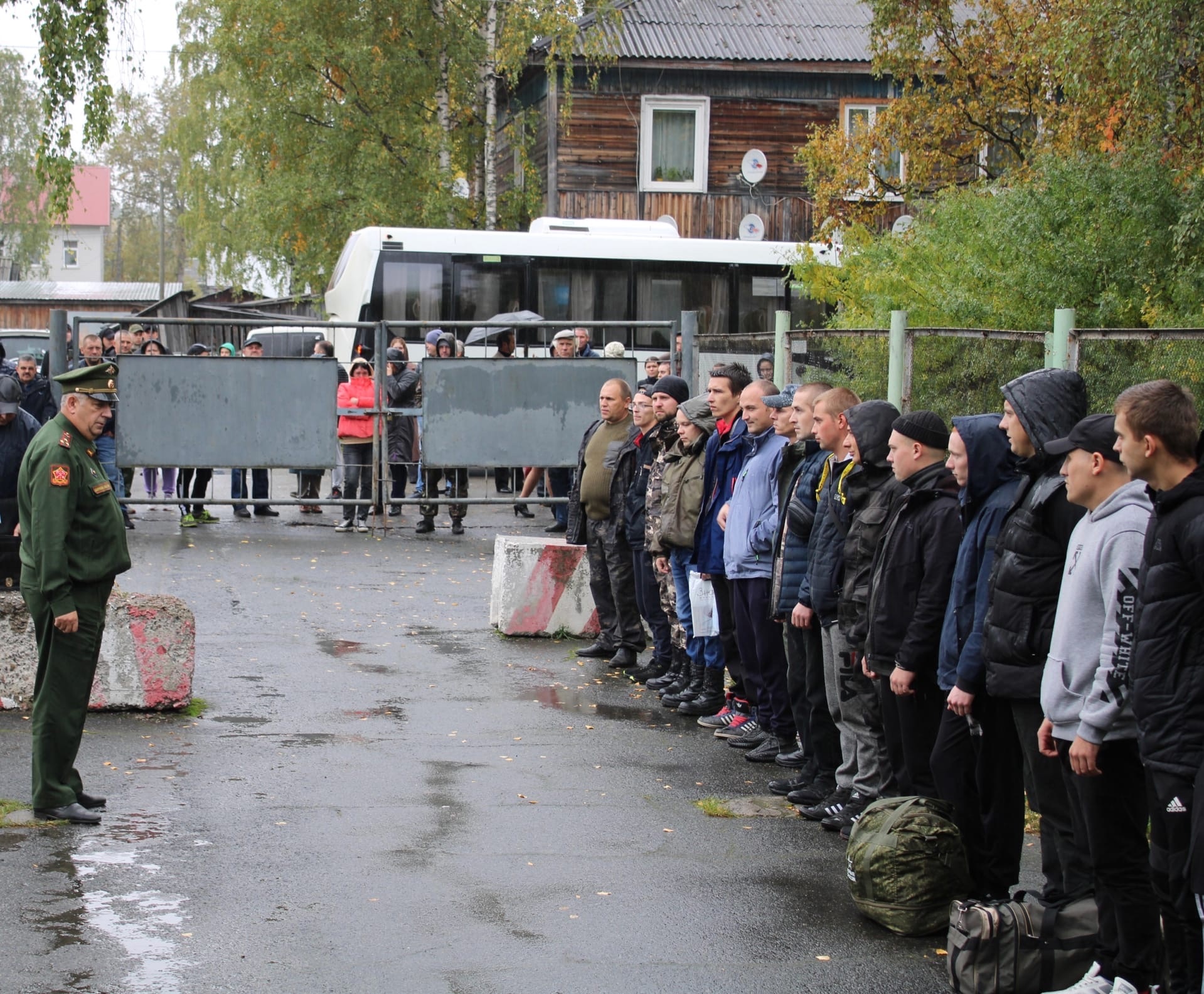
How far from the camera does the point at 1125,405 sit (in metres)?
4.56

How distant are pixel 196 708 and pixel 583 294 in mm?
17937

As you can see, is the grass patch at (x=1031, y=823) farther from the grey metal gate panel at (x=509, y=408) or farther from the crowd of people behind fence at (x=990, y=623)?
the grey metal gate panel at (x=509, y=408)

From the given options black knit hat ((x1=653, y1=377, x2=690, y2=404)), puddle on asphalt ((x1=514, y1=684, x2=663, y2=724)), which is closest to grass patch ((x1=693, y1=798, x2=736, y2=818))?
puddle on asphalt ((x1=514, y1=684, x2=663, y2=724))

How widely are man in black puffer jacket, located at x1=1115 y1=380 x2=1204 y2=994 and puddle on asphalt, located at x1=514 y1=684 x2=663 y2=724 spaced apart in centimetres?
492

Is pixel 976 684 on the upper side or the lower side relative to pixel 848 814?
upper

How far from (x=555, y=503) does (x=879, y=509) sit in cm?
1083

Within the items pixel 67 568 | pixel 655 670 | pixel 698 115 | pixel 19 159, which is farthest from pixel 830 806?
pixel 19 159

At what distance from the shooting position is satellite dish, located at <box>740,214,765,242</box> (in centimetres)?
3309

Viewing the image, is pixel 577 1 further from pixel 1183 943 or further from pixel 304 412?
pixel 1183 943

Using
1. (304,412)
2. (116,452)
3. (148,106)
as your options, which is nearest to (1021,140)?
(304,412)

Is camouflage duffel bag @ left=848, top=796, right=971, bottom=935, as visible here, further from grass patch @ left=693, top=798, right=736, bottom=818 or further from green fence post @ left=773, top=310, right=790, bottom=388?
green fence post @ left=773, top=310, right=790, bottom=388

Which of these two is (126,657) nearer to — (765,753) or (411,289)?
(765,753)

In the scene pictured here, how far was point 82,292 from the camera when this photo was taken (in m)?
67.1

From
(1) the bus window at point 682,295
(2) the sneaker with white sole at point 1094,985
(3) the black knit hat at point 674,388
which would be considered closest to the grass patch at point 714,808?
(2) the sneaker with white sole at point 1094,985
